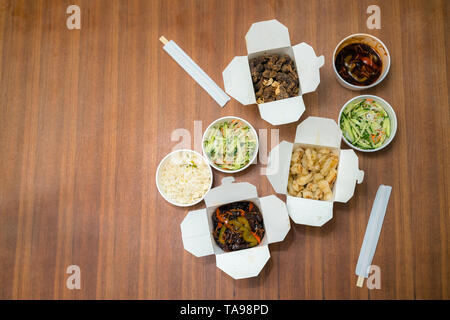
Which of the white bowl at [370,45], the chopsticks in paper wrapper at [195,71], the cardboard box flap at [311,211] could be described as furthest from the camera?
the chopsticks in paper wrapper at [195,71]

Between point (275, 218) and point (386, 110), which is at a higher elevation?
point (386, 110)

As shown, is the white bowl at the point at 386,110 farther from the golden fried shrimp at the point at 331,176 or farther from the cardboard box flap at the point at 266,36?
the cardboard box flap at the point at 266,36

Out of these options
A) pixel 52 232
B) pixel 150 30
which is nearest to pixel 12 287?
pixel 52 232

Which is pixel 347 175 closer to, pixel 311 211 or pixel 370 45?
pixel 311 211

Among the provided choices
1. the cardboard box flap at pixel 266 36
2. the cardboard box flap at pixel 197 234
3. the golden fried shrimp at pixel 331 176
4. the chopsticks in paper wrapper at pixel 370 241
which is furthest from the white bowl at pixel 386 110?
the cardboard box flap at pixel 197 234

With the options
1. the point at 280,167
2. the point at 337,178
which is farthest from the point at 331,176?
the point at 280,167

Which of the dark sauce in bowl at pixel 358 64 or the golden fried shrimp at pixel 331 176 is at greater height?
the dark sauce in bowl at pixel 358 64

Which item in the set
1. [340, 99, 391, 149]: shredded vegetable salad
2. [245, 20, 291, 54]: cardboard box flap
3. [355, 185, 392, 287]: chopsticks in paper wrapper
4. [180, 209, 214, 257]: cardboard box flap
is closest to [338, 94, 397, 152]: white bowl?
[340, 99, 391, 149]: shredded vegetable salad
